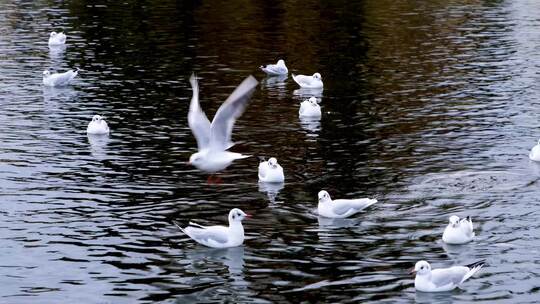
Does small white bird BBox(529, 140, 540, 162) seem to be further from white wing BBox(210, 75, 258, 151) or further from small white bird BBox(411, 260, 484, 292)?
small white bird BBox(411, 260, 484, 292)

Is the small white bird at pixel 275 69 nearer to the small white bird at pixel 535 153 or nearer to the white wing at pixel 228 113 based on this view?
the small white bird at pixel 535 153

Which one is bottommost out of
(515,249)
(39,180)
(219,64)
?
(515,249)

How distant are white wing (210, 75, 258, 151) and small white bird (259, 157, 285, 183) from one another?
129 inches

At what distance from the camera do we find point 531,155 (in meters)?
30.5

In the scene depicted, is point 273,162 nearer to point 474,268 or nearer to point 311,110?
point 474,268

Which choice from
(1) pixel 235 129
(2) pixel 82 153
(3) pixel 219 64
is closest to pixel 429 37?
(3) pixel 219 64

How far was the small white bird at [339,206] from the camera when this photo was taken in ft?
81.7

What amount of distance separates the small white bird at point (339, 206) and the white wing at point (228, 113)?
2.70 meters

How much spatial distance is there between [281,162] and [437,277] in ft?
37.1

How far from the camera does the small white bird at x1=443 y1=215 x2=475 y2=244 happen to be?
22.7 metres

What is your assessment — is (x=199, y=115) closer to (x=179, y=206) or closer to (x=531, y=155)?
(x=179, y=206)

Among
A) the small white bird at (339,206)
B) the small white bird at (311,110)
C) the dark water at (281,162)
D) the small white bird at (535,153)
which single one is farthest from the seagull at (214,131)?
the small white bird at (311,110)

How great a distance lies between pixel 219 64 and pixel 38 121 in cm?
1350

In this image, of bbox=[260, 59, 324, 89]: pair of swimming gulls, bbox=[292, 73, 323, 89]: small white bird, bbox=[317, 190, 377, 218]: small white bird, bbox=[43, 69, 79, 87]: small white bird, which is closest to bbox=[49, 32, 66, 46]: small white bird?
bbox=[43, 69, 79, 87]: small white bird
